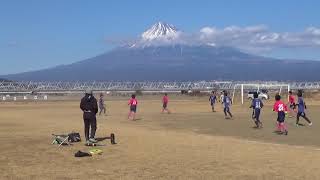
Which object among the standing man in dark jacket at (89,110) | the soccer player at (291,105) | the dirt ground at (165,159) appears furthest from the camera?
the soccer player at (291,105)

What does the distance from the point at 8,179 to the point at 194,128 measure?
15.7 m

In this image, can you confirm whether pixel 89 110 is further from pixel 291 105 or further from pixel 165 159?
pixel 291 105

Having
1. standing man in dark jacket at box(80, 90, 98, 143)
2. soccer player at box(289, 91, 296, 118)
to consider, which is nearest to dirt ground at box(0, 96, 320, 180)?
standing man in dark jacket at box(80, 90, 98, 143)

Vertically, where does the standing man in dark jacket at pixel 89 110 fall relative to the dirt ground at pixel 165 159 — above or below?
above

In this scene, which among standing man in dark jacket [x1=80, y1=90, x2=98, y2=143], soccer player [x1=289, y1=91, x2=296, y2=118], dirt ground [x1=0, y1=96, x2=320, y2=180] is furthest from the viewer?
soccer player [x1=289, y1=91, x2=296, y2=118]

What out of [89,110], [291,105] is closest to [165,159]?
[89,110]

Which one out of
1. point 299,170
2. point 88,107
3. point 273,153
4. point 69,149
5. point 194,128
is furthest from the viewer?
point 194,128

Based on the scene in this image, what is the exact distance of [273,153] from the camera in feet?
52.7

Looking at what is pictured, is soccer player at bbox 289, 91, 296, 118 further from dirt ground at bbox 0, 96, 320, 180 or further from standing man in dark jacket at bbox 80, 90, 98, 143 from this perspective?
standing man in dark jacket at bbox 80, 90, 98, 143

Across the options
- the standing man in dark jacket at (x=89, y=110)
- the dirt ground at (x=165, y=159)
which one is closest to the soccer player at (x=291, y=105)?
the dirt ground at (x=165, y=159)

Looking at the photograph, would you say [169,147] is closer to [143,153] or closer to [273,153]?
[143,153]

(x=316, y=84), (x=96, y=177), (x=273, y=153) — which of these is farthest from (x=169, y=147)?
(x=316, y=84)

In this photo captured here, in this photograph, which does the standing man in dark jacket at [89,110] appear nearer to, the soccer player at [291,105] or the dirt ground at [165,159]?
the dirt ground at [165,159]

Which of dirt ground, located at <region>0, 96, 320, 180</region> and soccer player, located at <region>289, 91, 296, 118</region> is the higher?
soccer player, located at <region>289, 91, 296, 118</region>
